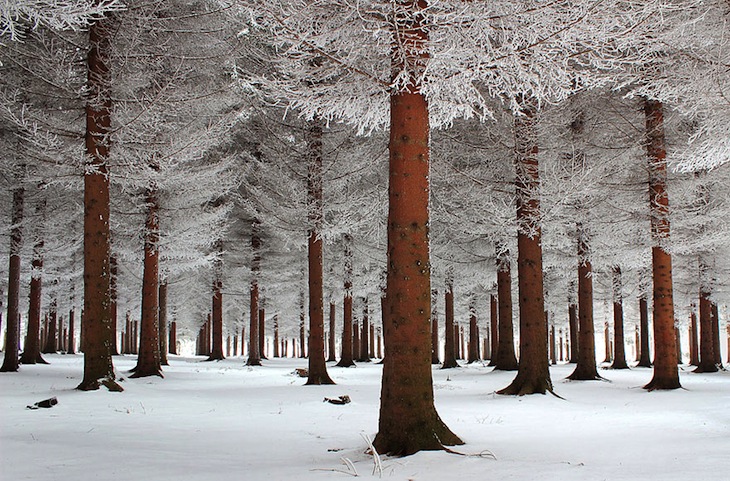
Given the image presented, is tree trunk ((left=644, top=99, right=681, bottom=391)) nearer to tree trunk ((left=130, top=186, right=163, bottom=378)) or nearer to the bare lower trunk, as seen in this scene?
the bare lower trunk

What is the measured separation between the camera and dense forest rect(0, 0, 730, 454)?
5445mm

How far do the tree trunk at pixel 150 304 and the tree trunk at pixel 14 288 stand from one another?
323 cm

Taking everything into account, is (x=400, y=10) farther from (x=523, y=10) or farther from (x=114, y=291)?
(x=114, y=291)

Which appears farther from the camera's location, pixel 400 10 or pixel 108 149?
pixel 108 149

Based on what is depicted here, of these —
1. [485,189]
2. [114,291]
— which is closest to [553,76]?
[485,189]

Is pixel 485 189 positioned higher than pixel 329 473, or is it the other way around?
pixel 485 189

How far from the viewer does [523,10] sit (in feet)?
17.6

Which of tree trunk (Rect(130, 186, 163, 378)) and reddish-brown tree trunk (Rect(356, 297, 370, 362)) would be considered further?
reddish-brown tree trunk (Rect(356, 297, 370, 362))

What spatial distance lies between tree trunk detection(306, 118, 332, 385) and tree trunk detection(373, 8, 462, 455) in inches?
285

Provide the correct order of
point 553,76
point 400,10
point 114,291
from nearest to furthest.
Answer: point 400,10
point 553,76
point 114,291

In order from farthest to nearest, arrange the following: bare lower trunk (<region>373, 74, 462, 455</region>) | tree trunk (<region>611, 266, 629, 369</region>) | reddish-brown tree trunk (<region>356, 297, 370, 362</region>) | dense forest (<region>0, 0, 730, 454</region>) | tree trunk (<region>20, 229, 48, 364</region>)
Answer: reddish-brown tree trunk (<region>356, 297, 370, 362</region>) → tree trunk (<region>611, 266, 629, 369</region>) → tree trunk (<region>20, 229, 48, 364</region>) → dense forest (<region>0, 0, 730, 454</region>) → bare lower trunk (<region>373, 74, 462, 455</region>)

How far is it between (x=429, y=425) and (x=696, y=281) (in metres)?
19.3

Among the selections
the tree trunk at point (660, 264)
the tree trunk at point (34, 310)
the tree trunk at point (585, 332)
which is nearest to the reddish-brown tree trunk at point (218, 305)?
the tree trunk at point (34, 310)

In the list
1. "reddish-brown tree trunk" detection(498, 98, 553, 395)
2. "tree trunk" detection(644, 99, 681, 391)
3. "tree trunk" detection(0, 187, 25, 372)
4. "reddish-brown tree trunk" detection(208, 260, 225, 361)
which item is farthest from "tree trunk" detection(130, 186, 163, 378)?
"tree trunk" detection(644, 99, 681, 391)
